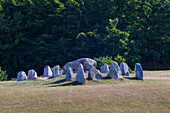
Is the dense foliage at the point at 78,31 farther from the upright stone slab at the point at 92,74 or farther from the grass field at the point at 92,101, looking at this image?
the grass field at the point at 92,101

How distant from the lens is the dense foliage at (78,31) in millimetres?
28484

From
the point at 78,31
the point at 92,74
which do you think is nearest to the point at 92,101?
the point at 92,74

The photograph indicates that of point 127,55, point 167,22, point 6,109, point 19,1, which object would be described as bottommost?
point 6,109

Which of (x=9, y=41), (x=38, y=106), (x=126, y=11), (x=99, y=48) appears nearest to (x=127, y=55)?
(x=99, y=48)

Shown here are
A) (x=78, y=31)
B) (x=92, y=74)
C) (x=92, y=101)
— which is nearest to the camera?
(x=92, y=101)

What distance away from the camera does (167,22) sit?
98.4ft

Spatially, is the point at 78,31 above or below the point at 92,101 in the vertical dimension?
above

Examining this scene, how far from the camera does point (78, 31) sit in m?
31.0

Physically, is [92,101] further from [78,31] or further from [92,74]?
[78,31]

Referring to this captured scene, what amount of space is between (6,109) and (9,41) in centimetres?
2265

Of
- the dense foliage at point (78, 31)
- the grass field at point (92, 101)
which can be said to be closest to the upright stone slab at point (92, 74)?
the grass field at point (92, 101)

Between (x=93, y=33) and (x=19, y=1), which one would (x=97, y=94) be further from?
(x=19, y=1)

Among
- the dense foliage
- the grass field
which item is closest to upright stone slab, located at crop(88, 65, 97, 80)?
the grass field

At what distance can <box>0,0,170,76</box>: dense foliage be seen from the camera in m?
28.5
